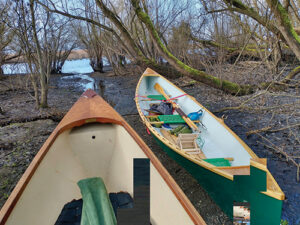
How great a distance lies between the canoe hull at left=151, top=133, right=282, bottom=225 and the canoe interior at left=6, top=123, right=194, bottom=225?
1122mm

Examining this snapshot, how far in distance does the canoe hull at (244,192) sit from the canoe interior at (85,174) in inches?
44.2

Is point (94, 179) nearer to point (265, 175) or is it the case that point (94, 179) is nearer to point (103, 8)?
point (265, 175)

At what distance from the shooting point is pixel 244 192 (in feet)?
8.69

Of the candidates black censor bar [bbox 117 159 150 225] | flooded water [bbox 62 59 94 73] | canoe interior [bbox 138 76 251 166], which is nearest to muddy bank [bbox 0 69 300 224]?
canoe interior [bbox 138 76 251 166]

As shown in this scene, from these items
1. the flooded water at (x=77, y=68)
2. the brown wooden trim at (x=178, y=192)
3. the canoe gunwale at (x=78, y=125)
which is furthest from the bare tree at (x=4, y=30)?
the flooded water at (x=77, y=68)

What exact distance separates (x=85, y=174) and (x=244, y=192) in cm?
217

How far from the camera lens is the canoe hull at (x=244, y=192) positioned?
7.94 ft

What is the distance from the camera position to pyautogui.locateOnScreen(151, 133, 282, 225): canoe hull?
2.42 metres

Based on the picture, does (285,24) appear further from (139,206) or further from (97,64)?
(97,64)

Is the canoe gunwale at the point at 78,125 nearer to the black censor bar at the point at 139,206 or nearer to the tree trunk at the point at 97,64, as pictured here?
the black censor bar at the point at 139,206

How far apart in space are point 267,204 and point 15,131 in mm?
5594

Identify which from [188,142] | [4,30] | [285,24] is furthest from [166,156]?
[4,30]

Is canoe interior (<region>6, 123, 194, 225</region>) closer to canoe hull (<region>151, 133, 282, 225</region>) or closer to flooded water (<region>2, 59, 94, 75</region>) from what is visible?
canoe hull (<region>151, 133, 282, 225</region>)

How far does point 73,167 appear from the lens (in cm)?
296
